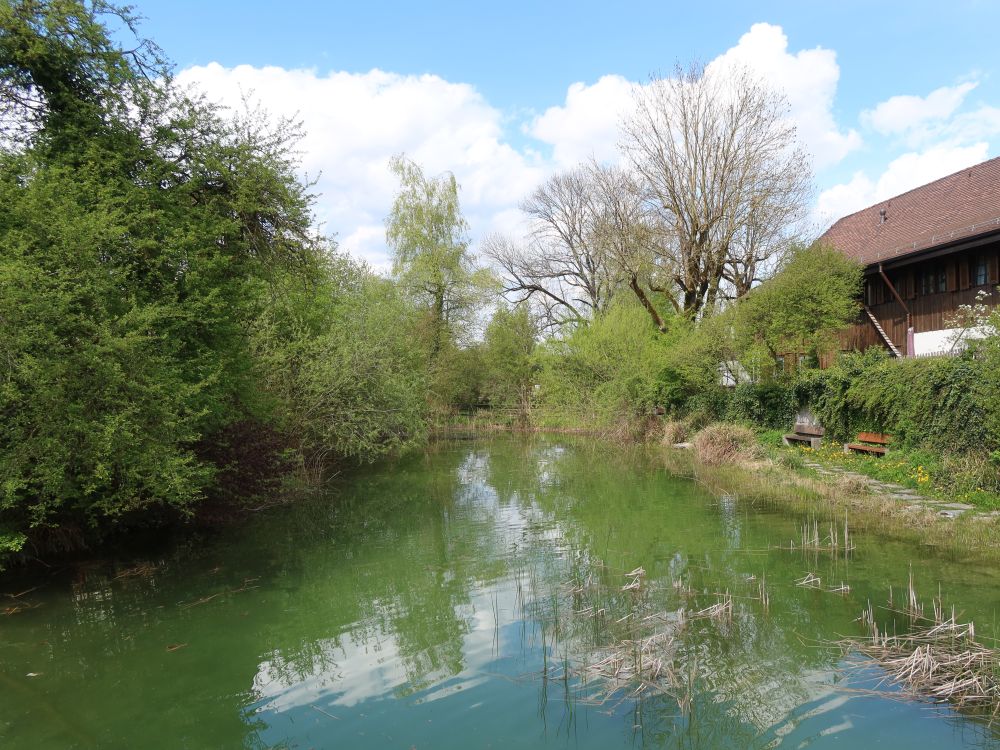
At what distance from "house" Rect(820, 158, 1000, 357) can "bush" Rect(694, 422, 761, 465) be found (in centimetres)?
578

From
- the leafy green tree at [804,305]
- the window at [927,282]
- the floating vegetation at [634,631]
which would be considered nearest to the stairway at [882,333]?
the window at [927,282]

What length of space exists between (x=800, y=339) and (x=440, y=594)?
51.0ft

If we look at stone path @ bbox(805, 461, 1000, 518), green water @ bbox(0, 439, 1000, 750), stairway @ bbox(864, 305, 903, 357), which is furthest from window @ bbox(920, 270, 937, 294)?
green water @ bbox(0, 439, 1000, 750)

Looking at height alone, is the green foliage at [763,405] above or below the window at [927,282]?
below

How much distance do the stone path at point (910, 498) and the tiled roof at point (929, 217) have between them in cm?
892

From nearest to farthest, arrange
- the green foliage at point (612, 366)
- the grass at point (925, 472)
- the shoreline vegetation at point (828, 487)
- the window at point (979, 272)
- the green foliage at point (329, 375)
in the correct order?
1. the shoreline vegetation at point (828, 487)
2. the grass at point (925, 472)
3. the green foliage at point (329, 375)
4. the window at point (979, 272)
5. the green foliage at point (612, 366)

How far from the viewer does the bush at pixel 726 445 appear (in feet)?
60.7

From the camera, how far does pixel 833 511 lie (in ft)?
38.9

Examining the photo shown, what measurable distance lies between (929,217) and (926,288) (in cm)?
281

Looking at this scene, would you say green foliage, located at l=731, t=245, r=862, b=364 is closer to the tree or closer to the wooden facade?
the wooden facade

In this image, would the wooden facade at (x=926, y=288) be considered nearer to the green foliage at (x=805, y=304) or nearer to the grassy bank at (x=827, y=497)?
the green foliage at (x=805, y=304)

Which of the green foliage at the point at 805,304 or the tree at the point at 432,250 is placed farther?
the tree at the point at 432,250

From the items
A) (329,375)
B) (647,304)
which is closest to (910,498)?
(329,375)

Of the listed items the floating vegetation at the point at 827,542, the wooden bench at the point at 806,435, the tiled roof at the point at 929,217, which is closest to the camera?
the floating vegetation at the point at 827,542
